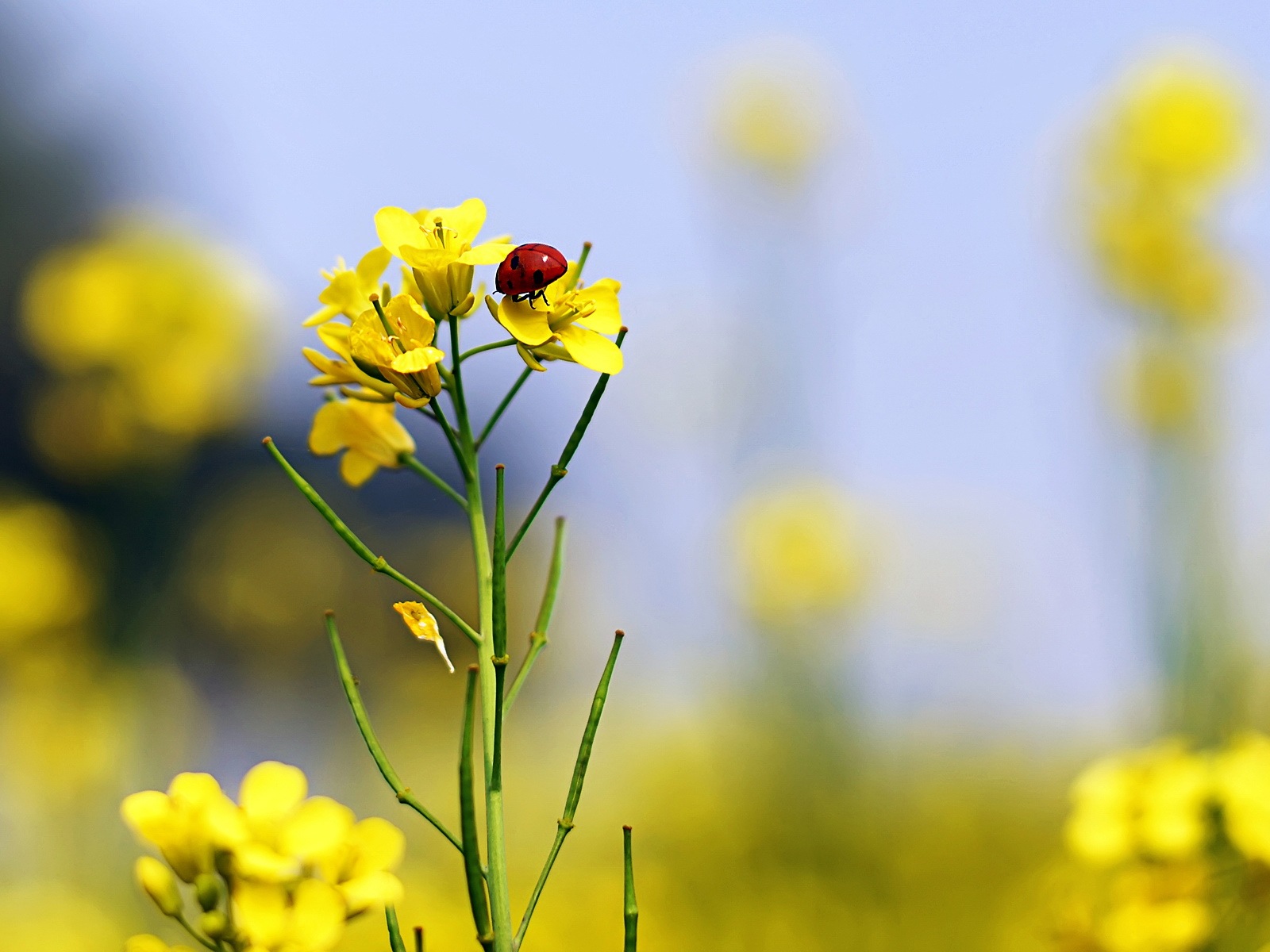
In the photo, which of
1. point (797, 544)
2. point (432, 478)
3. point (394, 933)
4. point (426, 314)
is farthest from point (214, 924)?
point (797, 544)

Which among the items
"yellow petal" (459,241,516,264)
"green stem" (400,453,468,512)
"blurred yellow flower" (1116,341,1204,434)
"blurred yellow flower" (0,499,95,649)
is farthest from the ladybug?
"blurred yellow flower" (0,499,95,649)

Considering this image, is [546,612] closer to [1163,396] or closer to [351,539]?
[351,539]

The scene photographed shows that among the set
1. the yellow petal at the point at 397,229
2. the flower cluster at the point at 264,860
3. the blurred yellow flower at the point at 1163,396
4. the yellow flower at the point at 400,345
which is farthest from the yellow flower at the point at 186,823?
the blurred yellow flower at the point at 1163,396

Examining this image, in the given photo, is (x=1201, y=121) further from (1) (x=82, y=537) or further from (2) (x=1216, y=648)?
(1) (x=82, y=537)

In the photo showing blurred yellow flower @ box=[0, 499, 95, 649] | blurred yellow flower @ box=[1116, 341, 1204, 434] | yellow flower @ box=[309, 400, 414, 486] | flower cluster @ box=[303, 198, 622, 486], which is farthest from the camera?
blurred yellow flower @ box=[0, 499, 95, 649]

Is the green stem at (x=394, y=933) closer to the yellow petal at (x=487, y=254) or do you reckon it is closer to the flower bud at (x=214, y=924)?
the flower bud at (x=214, y=924)

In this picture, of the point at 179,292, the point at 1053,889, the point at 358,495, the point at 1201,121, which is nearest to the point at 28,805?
the point at 179,292

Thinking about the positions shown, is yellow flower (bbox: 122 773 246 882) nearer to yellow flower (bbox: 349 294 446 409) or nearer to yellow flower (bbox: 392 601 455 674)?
yellow flower (bbox: 392 601 455 674)
